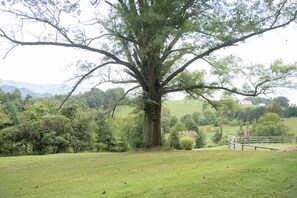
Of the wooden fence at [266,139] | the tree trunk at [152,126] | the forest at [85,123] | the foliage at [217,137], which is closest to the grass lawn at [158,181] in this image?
the tree trunk at [152,126]

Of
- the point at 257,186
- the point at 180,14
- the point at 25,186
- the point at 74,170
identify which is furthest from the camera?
the point at 180,14

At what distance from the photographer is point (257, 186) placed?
22.4 ft

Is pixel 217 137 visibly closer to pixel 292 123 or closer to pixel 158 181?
pixel 292 123

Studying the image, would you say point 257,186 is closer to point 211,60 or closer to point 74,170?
point 74,170

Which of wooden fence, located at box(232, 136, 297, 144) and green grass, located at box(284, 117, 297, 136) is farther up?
green grass, located at box(284, 117, 297, 136)

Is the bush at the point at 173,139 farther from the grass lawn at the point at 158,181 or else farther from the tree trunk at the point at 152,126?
the grass lawn at the point at 158,181

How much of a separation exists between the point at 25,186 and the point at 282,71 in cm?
1508

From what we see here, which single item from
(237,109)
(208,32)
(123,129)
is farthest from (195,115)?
(208,32)

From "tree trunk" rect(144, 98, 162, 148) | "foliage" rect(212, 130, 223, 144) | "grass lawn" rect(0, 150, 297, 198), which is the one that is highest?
"tree trunk" rect(144, 98, 162, 148)

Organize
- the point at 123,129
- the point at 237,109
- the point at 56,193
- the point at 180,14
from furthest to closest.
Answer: the point at 123,129 < the point at 237,109 < the point at 180,14 < the point at 56,193

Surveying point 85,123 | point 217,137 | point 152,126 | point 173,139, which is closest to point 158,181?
point 152,126

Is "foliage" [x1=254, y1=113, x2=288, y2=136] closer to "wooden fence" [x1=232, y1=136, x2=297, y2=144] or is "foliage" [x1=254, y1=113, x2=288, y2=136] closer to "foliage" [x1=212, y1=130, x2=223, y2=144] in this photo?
"foliage" [x1=212, y1=130, x2=223, y2=144]

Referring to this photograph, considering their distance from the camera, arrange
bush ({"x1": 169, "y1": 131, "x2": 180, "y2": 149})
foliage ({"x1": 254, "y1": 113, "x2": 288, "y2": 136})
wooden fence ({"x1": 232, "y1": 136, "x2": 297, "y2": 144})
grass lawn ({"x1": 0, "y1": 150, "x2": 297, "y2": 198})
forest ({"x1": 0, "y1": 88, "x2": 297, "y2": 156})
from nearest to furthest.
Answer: grass lawn ({"x1": 0, "y1": 150, "x2": 297, "y2": 198}) → forest ({"x1": 0, "y1": 88, "x2": 297, "y2": 156}) → bush ({"x1": 169, "y1": 131, "x2": 180, "y2": 149}) → wooden fence ({"x1": 232, "y1": 136, "x2": 297, "y2": 144}) → foliage ({"x1": 254, "y1": 113, "x2": 288, "y2": 136})

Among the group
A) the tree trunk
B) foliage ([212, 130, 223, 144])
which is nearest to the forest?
the tree trunk
